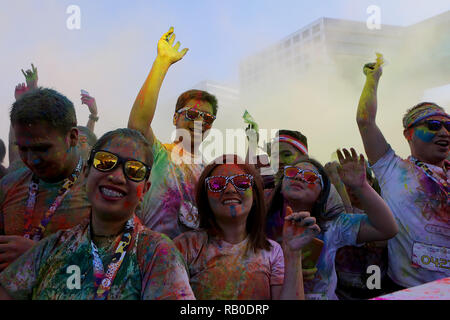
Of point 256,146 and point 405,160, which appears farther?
point 256,146

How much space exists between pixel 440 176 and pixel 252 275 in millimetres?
2046

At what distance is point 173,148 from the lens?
2.82 metres

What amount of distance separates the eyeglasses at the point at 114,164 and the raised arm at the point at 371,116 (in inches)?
77.9

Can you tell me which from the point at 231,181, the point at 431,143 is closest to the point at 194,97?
the point at 231,181

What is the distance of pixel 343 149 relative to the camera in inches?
90.4

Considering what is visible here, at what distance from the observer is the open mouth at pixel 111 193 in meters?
1.60

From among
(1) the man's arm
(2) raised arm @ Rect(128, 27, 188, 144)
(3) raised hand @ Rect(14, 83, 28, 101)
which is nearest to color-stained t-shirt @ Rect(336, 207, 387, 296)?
(1) the man's arm

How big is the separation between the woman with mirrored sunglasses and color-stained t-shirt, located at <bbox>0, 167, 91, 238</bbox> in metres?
1.27

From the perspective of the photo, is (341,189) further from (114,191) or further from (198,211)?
(114,191)

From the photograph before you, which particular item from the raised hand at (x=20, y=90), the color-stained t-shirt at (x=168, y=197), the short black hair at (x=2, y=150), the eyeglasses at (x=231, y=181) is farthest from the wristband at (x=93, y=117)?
the eyeglasses at (x=231, y=181)

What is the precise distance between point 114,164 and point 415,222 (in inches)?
95.3

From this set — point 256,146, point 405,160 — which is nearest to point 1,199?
point 256,146
